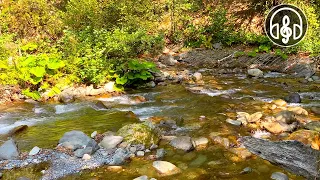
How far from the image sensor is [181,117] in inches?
249

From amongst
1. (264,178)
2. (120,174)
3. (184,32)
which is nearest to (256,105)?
(264,178)

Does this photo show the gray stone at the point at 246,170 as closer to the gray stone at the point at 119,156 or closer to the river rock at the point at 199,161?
the river rock at the point at 199,161

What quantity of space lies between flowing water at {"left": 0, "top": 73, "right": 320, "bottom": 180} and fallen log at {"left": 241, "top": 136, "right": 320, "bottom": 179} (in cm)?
13

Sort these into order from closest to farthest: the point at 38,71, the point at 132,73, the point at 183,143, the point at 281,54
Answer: the point at 183,143, the point at 38,71, the point at 132,73, the point at 281,54

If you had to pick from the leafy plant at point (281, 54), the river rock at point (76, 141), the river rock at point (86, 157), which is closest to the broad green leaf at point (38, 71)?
the river rock at point (76, 141)

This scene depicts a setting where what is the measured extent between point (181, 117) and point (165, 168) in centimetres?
223

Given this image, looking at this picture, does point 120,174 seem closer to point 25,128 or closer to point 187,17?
point 25,128

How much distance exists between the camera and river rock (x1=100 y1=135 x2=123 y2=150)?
4832mm

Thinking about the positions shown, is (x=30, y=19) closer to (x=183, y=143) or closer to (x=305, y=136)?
(x=183, y=143)

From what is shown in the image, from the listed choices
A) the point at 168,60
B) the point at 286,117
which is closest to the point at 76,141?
the point at 286,117

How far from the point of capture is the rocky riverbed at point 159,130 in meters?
4.23

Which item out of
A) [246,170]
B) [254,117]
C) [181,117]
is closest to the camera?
[246,170]

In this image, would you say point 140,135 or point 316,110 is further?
point 316,110

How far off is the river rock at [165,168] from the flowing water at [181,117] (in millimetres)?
76
